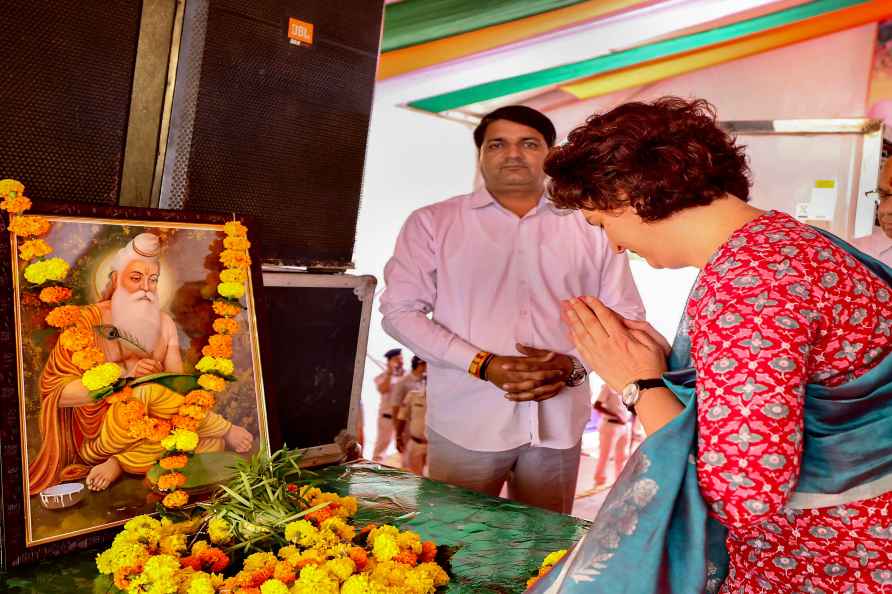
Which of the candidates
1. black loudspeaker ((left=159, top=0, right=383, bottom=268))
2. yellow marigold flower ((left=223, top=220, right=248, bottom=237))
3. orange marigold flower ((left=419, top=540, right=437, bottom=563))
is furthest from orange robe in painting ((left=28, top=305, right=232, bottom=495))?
orange marigold flower ((left=419, top=540, right=437, bottom=563))

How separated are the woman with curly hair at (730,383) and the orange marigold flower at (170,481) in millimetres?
782

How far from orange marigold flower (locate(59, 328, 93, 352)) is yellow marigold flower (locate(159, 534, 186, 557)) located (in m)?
0.38

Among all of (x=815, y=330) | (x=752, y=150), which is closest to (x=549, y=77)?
(x=752, y=150)

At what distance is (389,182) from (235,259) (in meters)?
4.87

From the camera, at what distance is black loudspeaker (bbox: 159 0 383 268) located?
1.70 m

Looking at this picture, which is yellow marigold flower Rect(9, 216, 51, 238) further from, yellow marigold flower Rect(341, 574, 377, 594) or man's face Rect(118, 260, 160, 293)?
yellow marigold flower Rect(341, 574, 377, 594)

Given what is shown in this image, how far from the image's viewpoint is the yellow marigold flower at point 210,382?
5.16 feet

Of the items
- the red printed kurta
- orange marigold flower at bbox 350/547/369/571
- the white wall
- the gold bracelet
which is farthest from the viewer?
the white wall

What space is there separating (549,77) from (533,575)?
224 inches

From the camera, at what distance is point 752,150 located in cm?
554

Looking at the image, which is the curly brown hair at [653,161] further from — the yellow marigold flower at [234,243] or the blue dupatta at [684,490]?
the yellow marigold flower at [234,243]

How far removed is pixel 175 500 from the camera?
1.47 meters

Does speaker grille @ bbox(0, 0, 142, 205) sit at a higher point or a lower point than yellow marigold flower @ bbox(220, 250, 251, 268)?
higher

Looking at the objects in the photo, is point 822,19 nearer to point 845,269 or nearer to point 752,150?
point 752,150
